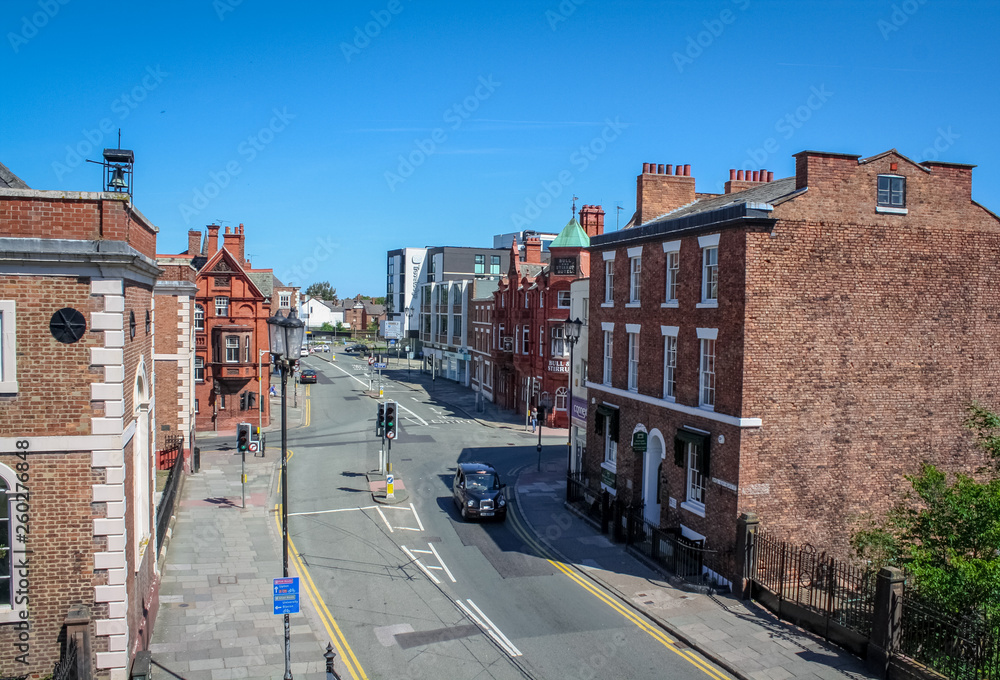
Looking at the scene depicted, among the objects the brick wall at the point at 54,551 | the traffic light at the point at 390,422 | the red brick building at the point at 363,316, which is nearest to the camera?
the brick wall at the point at 54,551

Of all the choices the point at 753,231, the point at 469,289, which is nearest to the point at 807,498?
the point at 753,231

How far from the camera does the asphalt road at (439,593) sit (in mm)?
16859

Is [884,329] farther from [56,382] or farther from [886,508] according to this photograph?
[56,382]

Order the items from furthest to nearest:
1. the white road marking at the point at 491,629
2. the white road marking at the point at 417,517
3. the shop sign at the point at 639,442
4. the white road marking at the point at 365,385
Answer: the white road marking at the point at 365,385 → the white road marking at the point at 417,517 → the shop sign at the point at 639,442 → the white road marking at the point at 491,629

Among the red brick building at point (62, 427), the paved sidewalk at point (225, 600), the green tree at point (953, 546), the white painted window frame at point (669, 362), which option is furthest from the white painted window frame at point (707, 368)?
the red brick building at point (62, 427)

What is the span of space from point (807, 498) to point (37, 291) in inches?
747

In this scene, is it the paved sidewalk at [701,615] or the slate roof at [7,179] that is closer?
the slate roof at [7,179]

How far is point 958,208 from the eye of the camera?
74.3 feet

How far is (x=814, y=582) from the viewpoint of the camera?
64.8 ft

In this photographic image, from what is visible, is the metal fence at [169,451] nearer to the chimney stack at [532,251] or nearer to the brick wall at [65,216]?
the brick wall at [65,216]

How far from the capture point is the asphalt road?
55.3 feet

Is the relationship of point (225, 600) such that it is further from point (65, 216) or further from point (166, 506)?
point (65, 216)

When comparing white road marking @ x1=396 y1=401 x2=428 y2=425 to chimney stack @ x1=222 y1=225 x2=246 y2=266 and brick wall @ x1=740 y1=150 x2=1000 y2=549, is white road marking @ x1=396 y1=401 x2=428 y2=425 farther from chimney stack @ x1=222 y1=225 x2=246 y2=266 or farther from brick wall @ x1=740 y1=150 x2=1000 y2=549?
brick wall @ x1=740 y1=150 x2=1000 y2=549

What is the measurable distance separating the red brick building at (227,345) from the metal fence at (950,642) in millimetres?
37259
